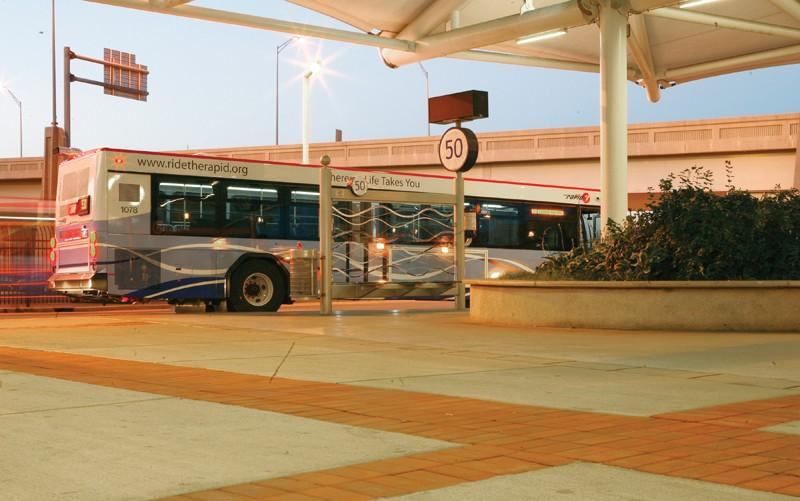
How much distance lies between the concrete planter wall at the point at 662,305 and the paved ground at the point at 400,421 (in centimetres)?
220

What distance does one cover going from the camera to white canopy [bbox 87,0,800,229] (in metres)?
22.7

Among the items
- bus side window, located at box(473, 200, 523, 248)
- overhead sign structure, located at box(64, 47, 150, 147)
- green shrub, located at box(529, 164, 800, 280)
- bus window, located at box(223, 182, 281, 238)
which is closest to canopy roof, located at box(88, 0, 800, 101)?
bus side window, located at box(473, 200, 523, 248)

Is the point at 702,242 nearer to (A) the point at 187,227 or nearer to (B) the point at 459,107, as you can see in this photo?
(B) the point at 459,107

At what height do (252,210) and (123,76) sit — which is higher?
(123,76)

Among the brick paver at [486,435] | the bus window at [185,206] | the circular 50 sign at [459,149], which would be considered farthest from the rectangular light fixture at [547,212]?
the brick paver at [486,435]

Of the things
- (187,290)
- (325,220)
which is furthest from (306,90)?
(325,220)

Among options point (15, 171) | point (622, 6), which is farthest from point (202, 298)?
point (15, 171)

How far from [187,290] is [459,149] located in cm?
639

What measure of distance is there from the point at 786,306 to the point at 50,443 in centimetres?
1207

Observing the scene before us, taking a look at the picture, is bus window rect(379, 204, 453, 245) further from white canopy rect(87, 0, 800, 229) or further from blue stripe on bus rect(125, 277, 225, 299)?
blue stripe on bus rect(125, 277, 225, 299)

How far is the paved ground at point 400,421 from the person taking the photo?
493cm

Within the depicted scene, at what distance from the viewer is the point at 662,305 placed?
50.6 feet

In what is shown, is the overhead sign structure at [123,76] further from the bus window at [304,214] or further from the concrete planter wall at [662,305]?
the concrete planter wall at [662,305]

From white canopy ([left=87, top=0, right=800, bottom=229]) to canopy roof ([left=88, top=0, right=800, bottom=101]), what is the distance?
1.2 inches
